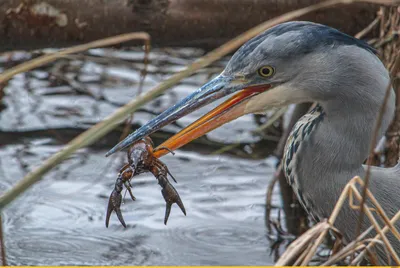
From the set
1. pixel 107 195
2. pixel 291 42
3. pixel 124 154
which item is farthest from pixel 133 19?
pixel 124 154

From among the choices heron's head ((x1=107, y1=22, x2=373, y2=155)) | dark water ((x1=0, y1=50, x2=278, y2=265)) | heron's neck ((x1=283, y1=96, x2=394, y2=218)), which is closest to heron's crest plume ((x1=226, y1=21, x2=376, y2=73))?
heron's head ((x1=107, y1=22, x2=373, y2=155))

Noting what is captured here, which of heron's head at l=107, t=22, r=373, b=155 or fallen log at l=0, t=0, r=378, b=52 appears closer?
heron's head at l=107, t=22, r=373, b=155

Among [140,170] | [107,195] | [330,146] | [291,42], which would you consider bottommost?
[107,195]

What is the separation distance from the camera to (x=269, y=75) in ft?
9.74

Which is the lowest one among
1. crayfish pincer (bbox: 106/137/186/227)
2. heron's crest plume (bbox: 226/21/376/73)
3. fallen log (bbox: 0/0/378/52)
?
crayfish pincer (bbox: 106/137/186/227)

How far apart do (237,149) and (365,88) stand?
2.79 m

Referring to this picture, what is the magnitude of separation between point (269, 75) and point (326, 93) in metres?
0.19

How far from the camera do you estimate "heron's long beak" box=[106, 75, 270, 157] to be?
2947 mm

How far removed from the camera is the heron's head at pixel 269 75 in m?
2.92

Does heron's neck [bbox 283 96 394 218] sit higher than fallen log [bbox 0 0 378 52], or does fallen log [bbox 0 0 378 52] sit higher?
fallen log [bbox 0 0 378 52]

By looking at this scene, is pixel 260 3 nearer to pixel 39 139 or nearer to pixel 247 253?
pixel 247 253

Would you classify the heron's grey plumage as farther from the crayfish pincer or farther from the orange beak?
the crayfish pincer

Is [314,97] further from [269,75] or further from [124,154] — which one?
[124,154]

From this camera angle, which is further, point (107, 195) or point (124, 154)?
point (124, 154)
